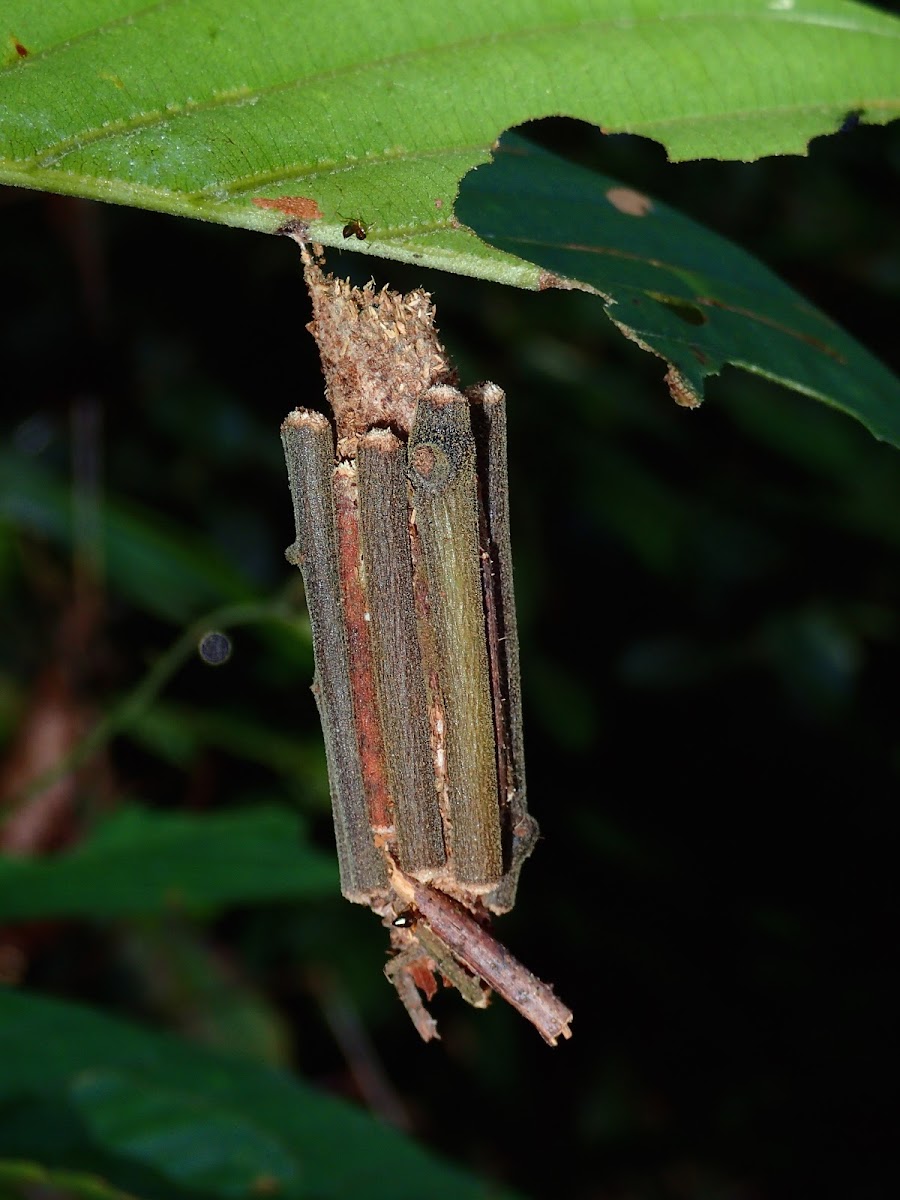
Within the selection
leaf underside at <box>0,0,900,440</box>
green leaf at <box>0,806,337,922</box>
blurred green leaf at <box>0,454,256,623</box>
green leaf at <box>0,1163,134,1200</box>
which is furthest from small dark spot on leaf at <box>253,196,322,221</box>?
blurred green leaf at <box>0,454,256,623</box>

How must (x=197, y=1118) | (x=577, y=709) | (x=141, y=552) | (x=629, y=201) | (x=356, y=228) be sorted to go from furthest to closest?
(x=577, y=709)
(x=141, y=552)
(x=197, y=1118)
(x=629, y=201)
(x=356, y=228)

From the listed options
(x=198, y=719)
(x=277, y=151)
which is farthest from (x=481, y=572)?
(x=198, y=719)

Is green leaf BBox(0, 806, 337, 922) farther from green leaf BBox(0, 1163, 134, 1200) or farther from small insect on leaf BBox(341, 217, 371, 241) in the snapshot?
small insect on leaf BBox(341, 217, 371, 241)

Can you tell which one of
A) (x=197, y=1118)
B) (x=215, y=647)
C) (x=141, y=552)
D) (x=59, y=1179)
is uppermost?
(x=141, y=552)

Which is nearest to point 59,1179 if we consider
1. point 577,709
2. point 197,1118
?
point 197,1118

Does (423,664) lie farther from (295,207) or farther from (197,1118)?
(197,1118)

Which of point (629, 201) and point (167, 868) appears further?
point (167, 868)

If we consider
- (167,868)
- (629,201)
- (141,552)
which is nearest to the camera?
(629,201)

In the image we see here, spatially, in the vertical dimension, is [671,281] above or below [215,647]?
below
